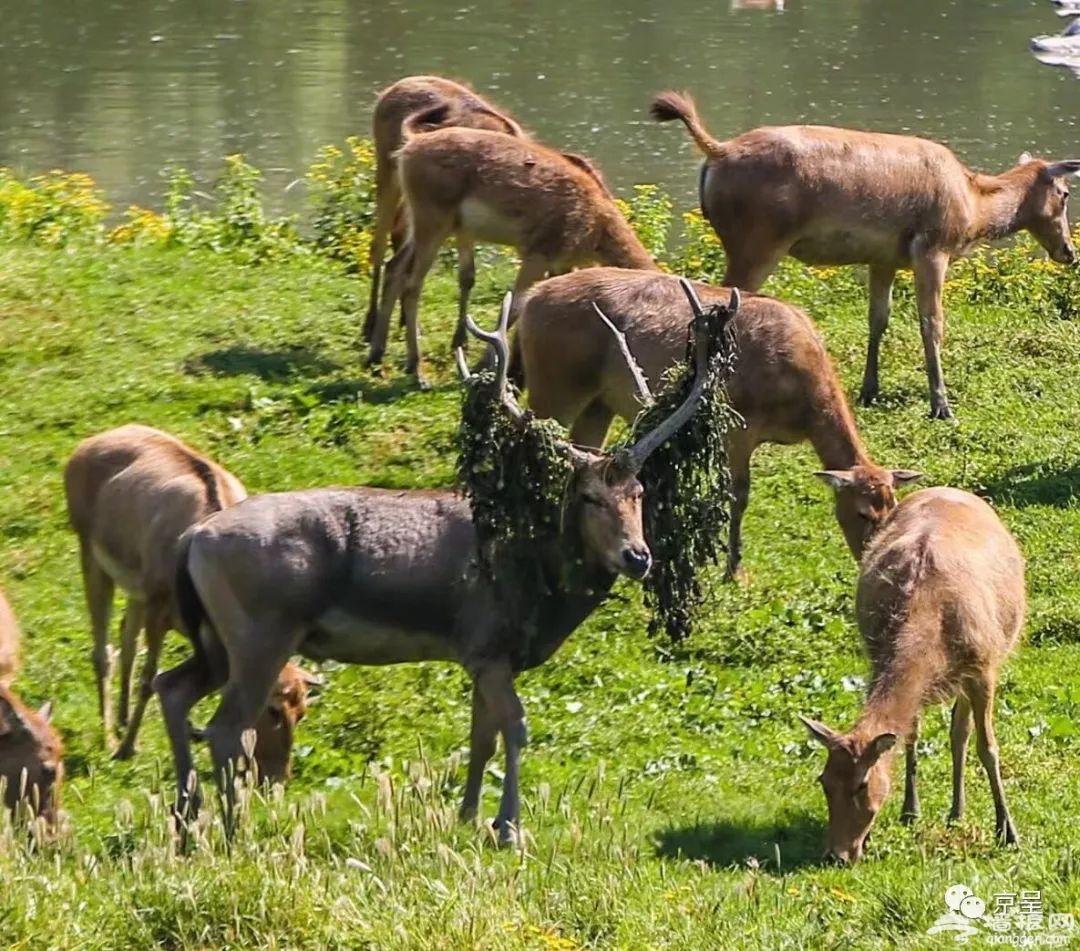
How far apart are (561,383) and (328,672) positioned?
8.19 feet

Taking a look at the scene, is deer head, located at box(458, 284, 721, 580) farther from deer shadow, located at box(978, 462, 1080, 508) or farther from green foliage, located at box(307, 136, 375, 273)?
A: green foliage, located at box(307, 136, 375, 273)

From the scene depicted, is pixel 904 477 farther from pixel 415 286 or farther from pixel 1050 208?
pixel 1050 208

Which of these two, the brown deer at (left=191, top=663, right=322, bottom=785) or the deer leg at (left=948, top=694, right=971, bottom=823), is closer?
the deer leg at (left=948, top=694, right=971, bottom=823)

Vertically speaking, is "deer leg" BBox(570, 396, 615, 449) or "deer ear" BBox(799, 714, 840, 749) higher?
"deer ear" BBox(799, 714, 840, 749)

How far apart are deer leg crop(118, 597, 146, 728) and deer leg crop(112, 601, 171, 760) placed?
0.86 ft

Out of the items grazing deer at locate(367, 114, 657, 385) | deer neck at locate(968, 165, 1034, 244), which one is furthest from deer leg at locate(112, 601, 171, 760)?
deer neck at locate(968, 165, 1034, 244)

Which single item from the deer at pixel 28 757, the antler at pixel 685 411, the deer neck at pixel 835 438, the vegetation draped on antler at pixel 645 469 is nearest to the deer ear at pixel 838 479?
the deer neck at pixel 835 438

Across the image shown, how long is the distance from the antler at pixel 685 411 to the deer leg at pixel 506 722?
1021mm

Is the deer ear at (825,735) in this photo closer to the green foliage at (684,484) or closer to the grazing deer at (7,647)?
the green foliage at (684,484)

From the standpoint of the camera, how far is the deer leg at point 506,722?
8.27 metres

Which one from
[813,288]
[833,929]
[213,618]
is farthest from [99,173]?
[833,929]

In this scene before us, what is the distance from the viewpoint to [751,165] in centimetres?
1389

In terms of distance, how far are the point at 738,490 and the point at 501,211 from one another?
331 centimetres

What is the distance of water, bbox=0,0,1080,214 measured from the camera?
2398cm
